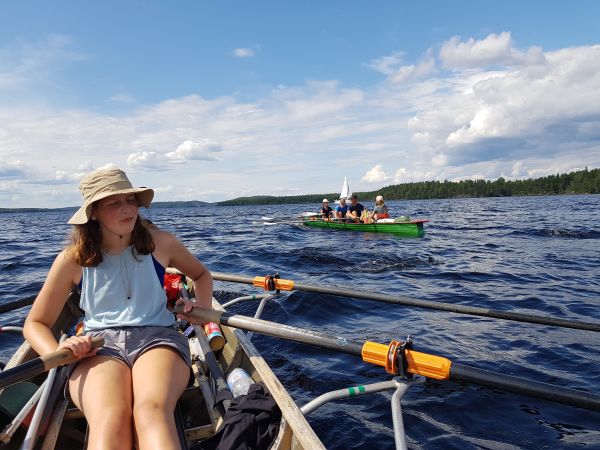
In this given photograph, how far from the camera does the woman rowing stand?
8.83 ft

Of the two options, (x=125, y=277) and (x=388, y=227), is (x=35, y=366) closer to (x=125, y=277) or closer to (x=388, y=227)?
(x=125, y=277)

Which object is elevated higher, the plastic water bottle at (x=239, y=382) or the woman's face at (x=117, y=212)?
the woman's face at (x=117, y=212)

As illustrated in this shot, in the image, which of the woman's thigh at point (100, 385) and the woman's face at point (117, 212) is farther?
the woman's face at point (117, 212)

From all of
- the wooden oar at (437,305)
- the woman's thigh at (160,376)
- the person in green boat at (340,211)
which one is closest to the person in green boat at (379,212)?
the person in green boat at (340,211)

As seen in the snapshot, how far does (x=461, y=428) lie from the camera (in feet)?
13.8

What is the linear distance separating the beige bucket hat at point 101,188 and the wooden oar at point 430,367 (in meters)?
1.26

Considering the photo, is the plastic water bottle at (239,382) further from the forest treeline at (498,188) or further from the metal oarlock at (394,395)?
the forest treeline at (498,188)

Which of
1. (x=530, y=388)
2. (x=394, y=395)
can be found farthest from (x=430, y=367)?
(x=530, y=388)

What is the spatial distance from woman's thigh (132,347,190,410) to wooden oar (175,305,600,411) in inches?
28.0

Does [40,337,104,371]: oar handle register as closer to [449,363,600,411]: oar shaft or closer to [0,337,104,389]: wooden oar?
[0,337,104,389]: wooden oar

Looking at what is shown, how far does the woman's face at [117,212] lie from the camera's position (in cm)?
308

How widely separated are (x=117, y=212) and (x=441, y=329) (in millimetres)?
5535

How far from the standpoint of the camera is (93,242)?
3.11 metres

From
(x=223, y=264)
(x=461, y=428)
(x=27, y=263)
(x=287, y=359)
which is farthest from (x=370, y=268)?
(x=27, y=263)
